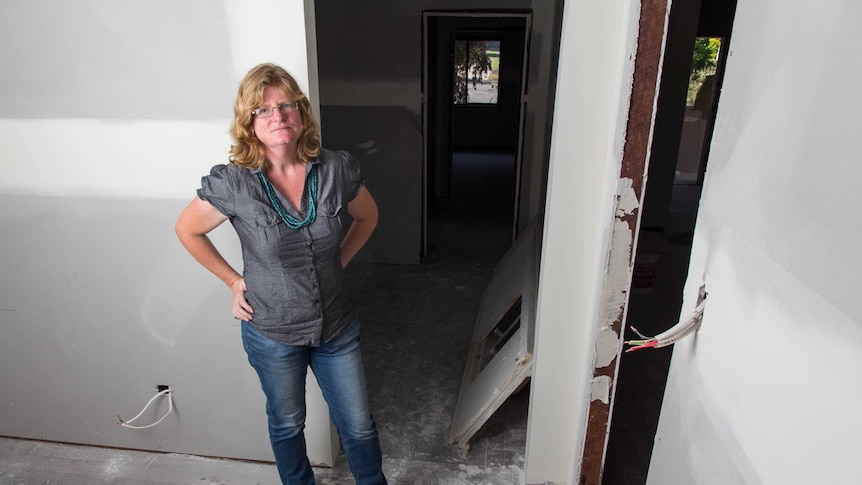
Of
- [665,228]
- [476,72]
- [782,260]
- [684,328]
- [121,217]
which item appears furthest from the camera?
[476,72]

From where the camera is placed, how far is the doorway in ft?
20.1

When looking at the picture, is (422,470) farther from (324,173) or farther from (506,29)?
(506,29)

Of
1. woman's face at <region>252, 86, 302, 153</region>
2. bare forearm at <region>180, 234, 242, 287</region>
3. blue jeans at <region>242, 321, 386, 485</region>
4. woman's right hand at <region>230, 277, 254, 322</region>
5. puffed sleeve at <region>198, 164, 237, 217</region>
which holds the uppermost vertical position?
woman's face at <region>252, 86, 302, 153</region>

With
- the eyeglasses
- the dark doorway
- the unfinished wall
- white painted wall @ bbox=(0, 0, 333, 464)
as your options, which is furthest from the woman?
the unfinished wall

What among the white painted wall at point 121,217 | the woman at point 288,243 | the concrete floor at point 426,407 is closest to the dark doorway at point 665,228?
the concrete floor at point 426,407

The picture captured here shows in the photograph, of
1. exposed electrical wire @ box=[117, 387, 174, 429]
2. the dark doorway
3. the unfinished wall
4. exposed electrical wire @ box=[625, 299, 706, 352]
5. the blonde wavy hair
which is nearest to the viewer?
exposed electrical wire @ box=[625, 299, 706, 352]

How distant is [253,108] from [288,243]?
408 mm

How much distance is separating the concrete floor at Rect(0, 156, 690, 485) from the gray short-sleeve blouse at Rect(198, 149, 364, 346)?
90cm

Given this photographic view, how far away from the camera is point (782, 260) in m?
0.85

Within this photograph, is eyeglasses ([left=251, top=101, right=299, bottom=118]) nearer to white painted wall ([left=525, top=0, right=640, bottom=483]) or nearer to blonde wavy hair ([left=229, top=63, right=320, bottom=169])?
blonde wavy hair ([left=229, top=63, right=320, bottom=169])

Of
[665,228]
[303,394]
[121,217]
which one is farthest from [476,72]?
[303,394]

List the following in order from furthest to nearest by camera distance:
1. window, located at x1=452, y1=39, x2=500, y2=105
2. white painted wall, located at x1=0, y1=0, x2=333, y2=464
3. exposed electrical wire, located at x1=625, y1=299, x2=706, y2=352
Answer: window, located at x1=452, y1=39, x2=500, y2=105 → white painted wall, located at x1=0, y1=0, x2=333, y2=464 → exposed electrical wire, located at x1=625, y1=299, x2=706, y2=352

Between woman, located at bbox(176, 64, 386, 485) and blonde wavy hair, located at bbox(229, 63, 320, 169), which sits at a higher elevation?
blonde wavy hair, located at bbox(229, 63, 320, 169)

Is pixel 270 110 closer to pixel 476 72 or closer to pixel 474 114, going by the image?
pixel 474 114
